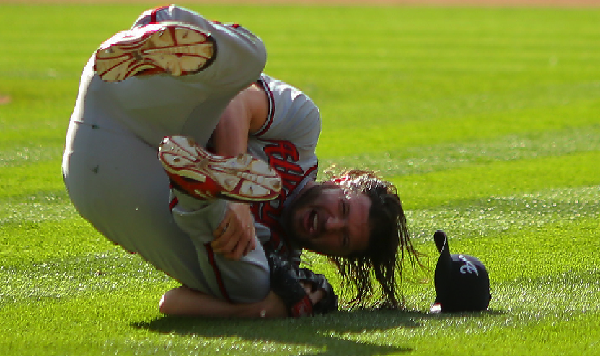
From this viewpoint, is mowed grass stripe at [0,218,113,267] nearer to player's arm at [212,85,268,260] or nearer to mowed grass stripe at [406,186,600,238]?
player's arm at [212,85,268,260]

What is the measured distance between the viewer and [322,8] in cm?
3047

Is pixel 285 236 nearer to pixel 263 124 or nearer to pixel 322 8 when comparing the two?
pixel 263 124

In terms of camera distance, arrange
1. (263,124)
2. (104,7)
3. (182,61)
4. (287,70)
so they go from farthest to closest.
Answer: (104,7) → (287,70) → (263,124) → (182,61)

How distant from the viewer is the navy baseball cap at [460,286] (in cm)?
363

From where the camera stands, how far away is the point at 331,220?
11.6 feet

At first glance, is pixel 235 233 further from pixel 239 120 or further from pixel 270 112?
pixel 270 112

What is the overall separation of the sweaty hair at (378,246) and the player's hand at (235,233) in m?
0.52

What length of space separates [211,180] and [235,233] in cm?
33

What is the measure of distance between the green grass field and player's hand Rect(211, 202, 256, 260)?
0.28m

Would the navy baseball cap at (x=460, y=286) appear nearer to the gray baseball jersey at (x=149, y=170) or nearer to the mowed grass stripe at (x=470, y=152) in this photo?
the gray baseball jersey at (x=149, y=170)

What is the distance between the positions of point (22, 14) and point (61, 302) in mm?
22991

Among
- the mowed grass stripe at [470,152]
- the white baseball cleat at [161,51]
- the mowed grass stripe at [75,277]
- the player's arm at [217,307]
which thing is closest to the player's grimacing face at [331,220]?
the player's arm at [217,307]

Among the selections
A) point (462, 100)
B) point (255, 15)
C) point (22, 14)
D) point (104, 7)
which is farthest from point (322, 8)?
point (462, 100)

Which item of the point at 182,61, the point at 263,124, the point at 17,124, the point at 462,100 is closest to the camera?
the point at 182,61
